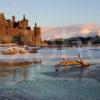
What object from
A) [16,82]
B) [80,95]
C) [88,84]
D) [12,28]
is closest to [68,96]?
[80,95]

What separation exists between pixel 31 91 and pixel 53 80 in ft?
16.0

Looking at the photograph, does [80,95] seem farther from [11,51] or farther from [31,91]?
[11,51]

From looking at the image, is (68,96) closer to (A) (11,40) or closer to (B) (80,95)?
(B) (80,95)

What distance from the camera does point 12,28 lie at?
162 metres

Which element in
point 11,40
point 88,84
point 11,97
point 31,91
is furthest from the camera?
point 11,40

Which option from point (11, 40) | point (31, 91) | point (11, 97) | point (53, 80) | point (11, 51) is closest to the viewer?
point (11, 97)

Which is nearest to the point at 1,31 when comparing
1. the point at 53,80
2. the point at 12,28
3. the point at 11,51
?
the point at 12,28

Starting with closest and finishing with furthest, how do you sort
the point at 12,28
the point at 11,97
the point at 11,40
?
the point at 11,97 → the point at 11,40 → the point at 12,28

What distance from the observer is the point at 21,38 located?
15225 centimetres

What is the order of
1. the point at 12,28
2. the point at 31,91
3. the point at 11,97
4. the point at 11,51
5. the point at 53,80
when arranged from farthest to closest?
the point at 12,28 < the point at 11,51 < the point at 53,80 < the point at 31,91 < the point at 11,97

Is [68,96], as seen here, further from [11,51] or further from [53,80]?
[11,51]

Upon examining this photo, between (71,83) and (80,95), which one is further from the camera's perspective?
(71,83)

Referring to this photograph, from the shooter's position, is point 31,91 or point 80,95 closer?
point 80,95

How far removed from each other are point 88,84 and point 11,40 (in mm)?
130255
